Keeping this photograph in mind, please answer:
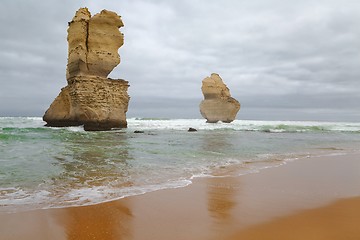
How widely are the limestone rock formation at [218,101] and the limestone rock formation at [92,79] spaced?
26.6m

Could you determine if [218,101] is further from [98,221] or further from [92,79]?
[98,221]

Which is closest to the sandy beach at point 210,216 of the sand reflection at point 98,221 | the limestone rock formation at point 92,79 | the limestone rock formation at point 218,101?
the sand reflection at point 98,221

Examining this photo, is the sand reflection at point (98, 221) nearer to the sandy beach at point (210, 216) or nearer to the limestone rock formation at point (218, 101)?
the sandy beach at point (210, 216)

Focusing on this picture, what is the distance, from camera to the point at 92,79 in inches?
1053

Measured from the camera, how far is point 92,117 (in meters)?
26.0

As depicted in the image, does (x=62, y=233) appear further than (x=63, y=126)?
No

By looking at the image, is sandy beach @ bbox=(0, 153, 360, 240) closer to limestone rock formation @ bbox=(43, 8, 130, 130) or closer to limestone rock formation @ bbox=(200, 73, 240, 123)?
limestone rock formation @ bbox=(43, 8, 130, 130)

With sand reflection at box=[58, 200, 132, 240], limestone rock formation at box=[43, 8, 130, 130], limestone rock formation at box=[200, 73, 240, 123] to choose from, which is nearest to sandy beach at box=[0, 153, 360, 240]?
sand reflection at box=[58, 200, 132, 240]

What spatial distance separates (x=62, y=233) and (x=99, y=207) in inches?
40.2

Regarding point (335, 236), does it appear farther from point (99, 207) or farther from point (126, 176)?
point (126, 176)

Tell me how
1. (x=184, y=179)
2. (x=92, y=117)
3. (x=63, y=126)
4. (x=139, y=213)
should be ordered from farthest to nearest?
1. (x=63, y=126)
2. (x=92, y=117)
3. (x=184, y=179)
4. (x=139, y=213)

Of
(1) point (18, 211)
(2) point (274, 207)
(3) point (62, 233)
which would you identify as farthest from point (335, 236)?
(1) point (18, 211)

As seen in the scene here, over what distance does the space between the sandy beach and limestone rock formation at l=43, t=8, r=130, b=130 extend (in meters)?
22.0

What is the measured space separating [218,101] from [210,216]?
1960 inches
